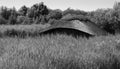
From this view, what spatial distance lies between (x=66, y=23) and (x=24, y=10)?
1015 inches

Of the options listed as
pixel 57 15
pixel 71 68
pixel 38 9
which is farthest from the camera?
pixel 38 9

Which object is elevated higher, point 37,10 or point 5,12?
point 37,10

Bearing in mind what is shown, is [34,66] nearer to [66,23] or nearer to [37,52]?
[37,52]

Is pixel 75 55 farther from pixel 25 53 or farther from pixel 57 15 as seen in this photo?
pixel 57 15

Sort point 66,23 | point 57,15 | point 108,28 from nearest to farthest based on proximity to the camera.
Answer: point 66,23 < point 108,28 < point 57,15

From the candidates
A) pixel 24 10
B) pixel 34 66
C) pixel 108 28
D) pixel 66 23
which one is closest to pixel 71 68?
pixel 34 66

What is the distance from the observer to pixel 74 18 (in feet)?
28.7

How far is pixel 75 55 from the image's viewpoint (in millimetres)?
2471

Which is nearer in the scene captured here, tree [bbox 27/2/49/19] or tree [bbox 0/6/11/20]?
tree [bbox 27/2/49/19]

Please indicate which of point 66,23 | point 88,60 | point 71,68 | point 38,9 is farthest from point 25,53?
point 38,9

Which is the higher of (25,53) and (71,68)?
(25,53)

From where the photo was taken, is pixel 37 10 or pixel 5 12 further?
pixel 5 12

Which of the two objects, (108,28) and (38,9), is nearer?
(108,28)

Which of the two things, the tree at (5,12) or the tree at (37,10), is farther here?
the tree at (5,12)
